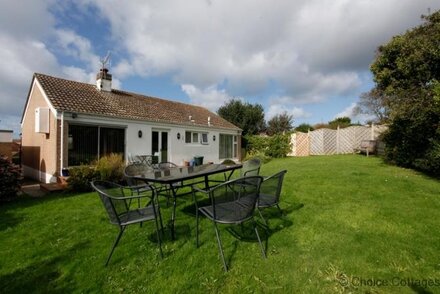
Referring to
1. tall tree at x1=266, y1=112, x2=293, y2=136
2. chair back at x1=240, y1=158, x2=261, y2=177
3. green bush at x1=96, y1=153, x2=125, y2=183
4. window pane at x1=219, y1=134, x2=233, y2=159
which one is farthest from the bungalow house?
tall tree at x1=266, y1=112, x2=293, y2=136

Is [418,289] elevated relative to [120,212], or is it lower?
lower

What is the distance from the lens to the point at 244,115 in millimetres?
28906

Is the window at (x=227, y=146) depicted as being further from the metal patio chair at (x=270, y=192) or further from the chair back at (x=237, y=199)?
the chair back at (x=237, y=199)

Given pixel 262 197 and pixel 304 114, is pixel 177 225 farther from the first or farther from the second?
pixel 304 114

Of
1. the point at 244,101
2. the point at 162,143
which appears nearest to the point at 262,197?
the point at 162,143

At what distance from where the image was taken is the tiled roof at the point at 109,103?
10.7 metres

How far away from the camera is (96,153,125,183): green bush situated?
8.70 metres

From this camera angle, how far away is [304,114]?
36062mm

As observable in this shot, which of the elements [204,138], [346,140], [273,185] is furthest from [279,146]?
[273,185]

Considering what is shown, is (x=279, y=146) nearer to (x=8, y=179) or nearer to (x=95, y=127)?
(x=95, y=127)

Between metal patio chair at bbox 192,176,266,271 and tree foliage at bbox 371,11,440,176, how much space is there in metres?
7.93

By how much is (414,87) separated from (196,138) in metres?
11.5

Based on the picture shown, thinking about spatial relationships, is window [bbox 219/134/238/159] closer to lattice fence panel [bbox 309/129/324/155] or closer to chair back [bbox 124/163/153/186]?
lattice fence panel [bbox 309/129/324/155]

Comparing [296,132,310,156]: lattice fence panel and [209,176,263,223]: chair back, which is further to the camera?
[296,132,310,156]: lattice fence panel
